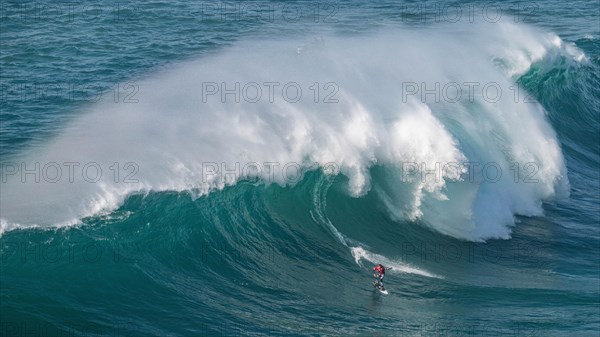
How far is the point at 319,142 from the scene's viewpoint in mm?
28797

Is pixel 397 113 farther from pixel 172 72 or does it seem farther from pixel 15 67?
pixel 15 67

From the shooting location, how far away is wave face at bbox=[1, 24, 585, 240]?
26.6 meters

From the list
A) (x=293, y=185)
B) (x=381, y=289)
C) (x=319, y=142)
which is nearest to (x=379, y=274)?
(x=381, y=289)

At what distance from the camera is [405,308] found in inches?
920

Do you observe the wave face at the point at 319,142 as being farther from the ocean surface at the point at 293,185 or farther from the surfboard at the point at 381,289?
the surfboard at the point at 381,289

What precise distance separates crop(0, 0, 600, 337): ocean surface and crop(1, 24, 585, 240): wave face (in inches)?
3.3

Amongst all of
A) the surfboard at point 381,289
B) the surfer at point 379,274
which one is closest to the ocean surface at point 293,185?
the surfboard at point 381,289

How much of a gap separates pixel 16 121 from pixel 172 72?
7.44m

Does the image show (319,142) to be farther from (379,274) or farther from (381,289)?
(381,289)

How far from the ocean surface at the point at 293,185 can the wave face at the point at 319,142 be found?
3.3 inches

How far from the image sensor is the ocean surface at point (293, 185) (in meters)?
22.7

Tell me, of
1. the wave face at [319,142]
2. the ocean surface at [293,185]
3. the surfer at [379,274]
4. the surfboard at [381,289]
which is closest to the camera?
the ocean surface at [293,185]

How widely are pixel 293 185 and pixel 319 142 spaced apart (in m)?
1.86

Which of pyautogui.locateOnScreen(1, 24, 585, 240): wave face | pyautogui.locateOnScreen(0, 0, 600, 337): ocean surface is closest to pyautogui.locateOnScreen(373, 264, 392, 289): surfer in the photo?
pyautogui.locateOnScreen(0, 0, 600, 337): ocean surface
